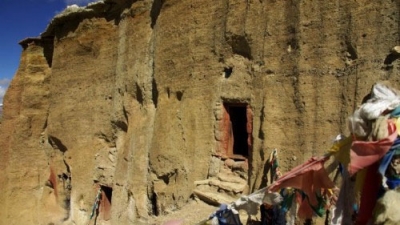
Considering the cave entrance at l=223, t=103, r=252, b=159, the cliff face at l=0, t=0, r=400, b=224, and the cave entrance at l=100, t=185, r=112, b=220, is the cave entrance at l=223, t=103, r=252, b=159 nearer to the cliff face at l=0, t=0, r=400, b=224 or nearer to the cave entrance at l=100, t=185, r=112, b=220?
the cliff face at l=0, t=0, r=400, b=224

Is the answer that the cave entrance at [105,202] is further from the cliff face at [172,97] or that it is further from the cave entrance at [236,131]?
the cave entrance at [236,131]

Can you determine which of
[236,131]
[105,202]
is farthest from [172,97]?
[105,202]

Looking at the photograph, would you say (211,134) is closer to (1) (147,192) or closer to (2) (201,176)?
(2) (201,176)

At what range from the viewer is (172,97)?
9.98m

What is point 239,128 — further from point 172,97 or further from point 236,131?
point 172,97

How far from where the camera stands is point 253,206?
4.56 metres

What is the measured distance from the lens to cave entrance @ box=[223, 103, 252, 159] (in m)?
8.88

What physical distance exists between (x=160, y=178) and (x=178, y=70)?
2477 mm

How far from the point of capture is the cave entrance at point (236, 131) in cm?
888

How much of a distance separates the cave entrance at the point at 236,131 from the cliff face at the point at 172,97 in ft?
0.09

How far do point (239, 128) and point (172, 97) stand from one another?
1.77 metres

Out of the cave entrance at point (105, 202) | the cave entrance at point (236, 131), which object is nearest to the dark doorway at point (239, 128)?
the cave entrance at point (236, 131)

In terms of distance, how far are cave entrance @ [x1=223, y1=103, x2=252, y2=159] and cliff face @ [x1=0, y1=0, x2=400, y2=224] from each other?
3cm

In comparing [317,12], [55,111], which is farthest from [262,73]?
[55,111]
